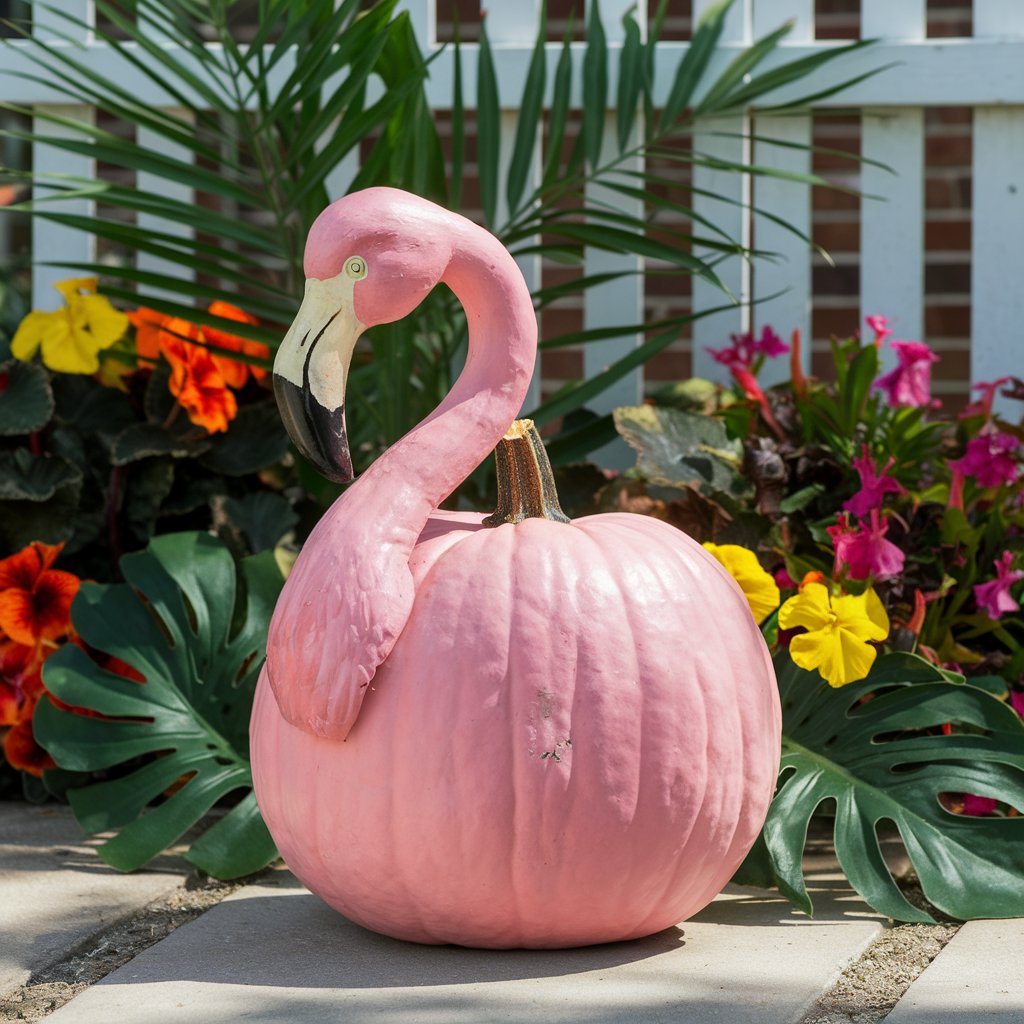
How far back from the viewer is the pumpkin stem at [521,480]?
1.81 m

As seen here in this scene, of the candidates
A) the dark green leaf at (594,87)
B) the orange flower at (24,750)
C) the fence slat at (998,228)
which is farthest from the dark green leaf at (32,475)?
the fence slat at (998,228)

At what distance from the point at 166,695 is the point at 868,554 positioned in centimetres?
115

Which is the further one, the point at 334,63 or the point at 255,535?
the point at 255,535

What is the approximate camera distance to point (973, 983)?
5.22 ft

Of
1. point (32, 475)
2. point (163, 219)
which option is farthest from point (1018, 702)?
point (163, 219)

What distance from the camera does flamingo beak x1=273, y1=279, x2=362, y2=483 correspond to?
1.65 meters

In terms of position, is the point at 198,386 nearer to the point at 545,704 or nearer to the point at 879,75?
the point at 545,704

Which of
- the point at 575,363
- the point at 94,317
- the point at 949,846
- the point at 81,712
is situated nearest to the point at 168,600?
the point at 81,712

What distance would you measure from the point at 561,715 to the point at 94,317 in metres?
1.60

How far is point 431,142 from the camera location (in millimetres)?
2818

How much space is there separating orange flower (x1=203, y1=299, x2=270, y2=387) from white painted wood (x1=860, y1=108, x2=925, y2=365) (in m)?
1.30

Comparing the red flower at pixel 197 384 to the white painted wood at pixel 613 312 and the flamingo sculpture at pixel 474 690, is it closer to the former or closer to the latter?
the white painted wood at pixel 613 312

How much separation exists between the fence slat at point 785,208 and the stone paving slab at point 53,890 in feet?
5.59

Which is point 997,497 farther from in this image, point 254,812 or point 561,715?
point 254,812
